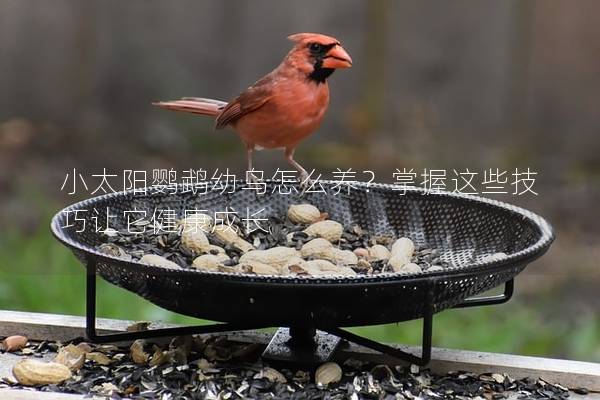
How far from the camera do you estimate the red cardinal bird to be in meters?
2.36

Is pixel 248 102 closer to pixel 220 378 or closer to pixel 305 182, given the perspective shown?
pixel 305 182

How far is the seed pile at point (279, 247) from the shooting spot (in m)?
2.23

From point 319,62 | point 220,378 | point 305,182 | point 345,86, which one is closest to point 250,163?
point 305,182

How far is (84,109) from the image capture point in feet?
17.0

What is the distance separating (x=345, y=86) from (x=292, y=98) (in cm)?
250

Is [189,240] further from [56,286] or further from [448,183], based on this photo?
[448,183]

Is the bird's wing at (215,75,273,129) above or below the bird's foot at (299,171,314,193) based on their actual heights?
above

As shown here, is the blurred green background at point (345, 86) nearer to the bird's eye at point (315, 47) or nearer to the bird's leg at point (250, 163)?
the bird's leg at point (250, 163)

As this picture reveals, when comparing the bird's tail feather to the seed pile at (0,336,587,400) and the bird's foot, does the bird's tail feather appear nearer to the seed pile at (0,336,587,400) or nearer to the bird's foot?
the bird's foot

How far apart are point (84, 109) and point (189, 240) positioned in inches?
115

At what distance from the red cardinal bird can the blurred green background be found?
2.34m

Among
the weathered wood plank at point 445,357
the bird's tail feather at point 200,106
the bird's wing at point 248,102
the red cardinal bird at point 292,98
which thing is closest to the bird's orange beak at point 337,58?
the red cardinal bird at point 292,98

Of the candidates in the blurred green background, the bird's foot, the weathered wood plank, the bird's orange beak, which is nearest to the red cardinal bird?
the bird's orange beak

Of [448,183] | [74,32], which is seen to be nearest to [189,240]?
[448,183]
